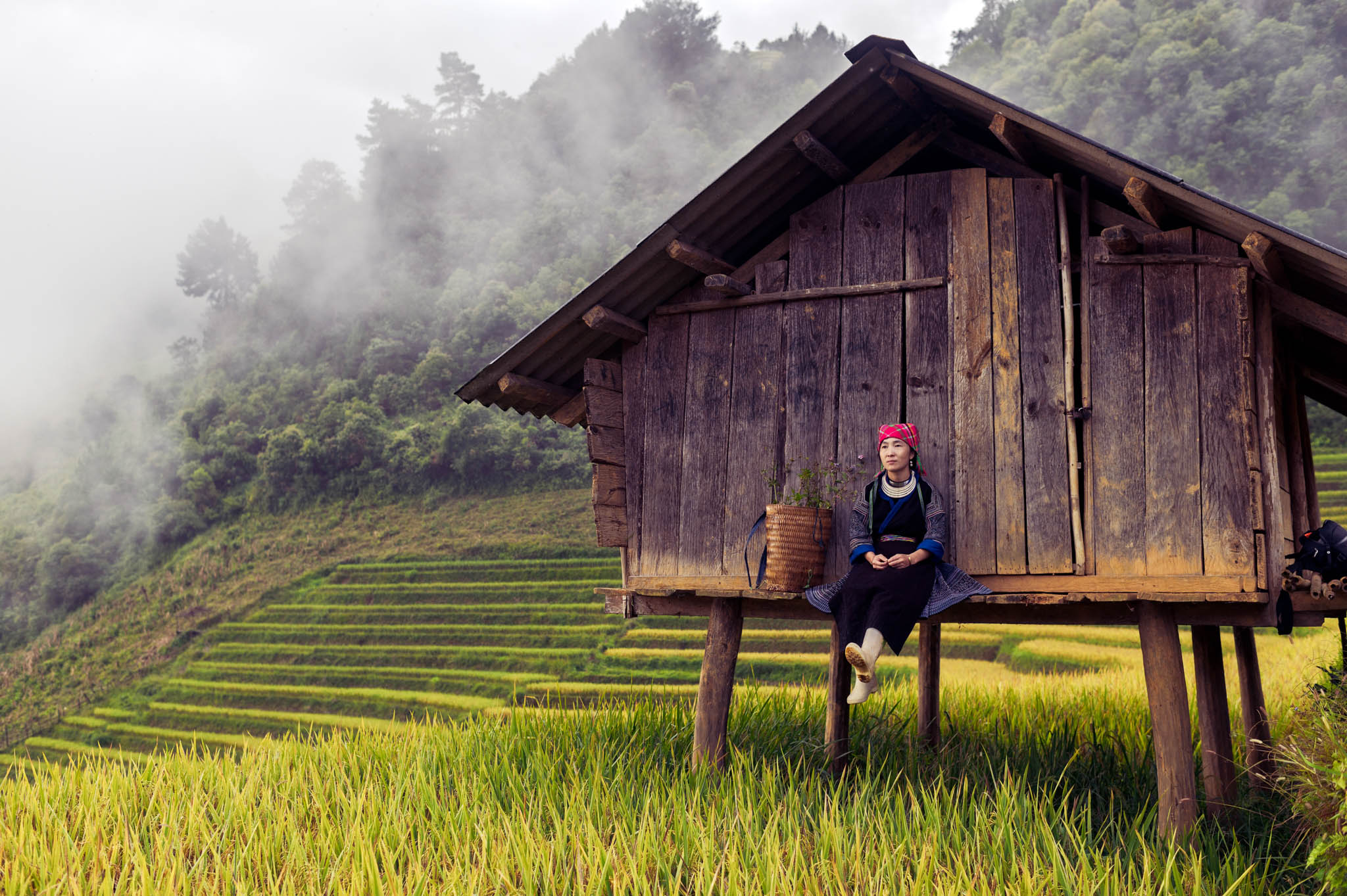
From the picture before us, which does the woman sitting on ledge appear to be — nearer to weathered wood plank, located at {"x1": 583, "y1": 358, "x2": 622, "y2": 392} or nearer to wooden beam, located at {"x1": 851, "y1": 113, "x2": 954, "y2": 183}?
wooden beam, located at {"x1": 851, "y1": 113, "x2": 954, "y2": 183}

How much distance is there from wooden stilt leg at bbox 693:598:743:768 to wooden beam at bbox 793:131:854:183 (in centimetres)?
294

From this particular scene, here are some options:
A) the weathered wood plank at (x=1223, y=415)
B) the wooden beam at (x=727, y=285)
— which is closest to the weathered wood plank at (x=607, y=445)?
the wooden beam at (x=727, y=285)

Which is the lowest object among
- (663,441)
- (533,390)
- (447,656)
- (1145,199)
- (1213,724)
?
(447,656)

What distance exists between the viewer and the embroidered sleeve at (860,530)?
18.9ft

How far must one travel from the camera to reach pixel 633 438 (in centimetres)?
712

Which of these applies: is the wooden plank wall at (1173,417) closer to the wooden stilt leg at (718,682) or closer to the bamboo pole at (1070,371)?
the bamboo pole at (1070,371)

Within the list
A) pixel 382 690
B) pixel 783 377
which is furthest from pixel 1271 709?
pixel 382 690

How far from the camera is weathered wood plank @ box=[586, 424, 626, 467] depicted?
696 cm

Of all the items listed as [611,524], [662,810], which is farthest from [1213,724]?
[611,524]

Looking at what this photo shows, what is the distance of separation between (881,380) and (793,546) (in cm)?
123

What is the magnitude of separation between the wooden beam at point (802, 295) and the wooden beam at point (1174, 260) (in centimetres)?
98

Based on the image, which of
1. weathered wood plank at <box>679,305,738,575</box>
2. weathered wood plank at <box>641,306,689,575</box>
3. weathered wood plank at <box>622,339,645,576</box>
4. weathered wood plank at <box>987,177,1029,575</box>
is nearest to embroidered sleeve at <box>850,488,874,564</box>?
weathered wood plank at <box>987,177,1029,575</box>

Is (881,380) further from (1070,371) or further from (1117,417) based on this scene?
(1117,417)

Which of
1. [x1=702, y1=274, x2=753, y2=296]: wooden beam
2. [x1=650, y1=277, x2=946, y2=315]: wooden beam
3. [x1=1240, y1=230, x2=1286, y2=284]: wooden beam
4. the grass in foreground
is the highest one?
[x1=702, y1=274, x2=753, y2=296]: wooden beam
